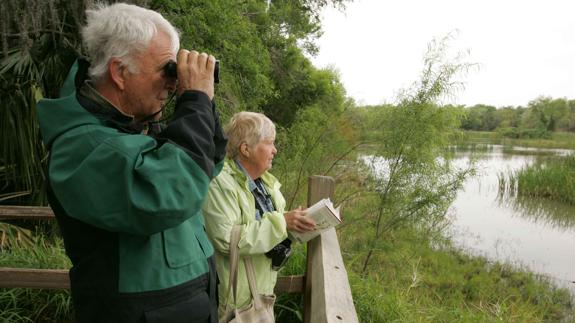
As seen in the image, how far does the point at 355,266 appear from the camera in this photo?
580cm

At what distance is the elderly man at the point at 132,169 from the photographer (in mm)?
945

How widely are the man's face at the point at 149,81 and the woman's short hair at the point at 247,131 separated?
0.67 meters

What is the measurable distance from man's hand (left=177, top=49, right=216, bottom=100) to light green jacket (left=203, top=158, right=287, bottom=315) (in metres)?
0.59

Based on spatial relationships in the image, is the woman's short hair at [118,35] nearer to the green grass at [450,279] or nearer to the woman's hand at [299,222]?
the woman's hand at [299,222]

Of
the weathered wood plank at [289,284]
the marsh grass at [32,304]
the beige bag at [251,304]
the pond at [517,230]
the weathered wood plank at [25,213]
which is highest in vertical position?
the weathered wood plank at [25,213]

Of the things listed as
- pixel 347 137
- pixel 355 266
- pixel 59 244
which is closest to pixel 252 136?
pixel 59 244

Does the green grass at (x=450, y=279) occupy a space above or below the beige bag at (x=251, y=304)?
below

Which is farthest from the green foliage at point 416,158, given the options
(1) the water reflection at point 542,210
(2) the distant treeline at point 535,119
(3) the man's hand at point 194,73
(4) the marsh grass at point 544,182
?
(2) the distant treeline at point 535,119

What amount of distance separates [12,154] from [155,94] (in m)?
3.24

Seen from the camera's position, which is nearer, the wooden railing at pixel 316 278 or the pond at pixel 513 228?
the wooden railing at pixel 316 278

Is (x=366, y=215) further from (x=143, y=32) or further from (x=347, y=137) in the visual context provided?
(x=143, y=32)

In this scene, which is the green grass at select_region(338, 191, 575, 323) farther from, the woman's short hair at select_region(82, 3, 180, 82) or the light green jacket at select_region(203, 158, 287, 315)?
the woman's short hair at select_region(82, 3, 180, 82)

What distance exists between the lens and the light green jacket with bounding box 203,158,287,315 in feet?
5.31

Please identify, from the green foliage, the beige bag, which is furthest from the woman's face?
the green foliage
